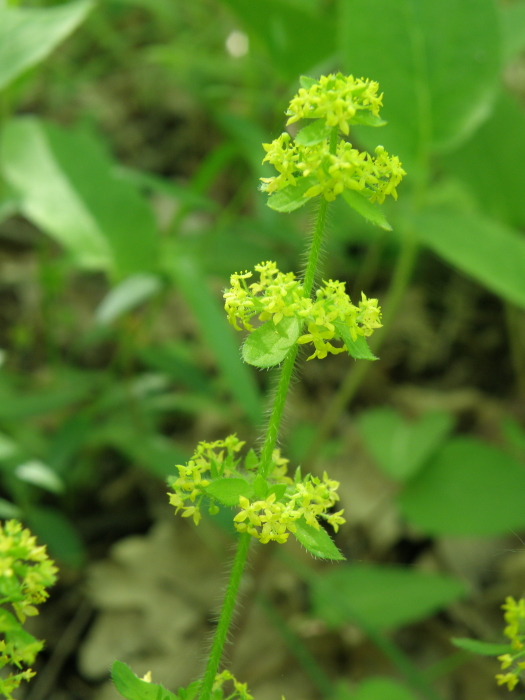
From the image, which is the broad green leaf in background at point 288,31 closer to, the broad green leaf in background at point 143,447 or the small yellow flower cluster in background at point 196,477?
the broad green leaf in background at point 143,447

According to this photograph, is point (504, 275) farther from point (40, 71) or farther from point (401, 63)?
point (40, 71)

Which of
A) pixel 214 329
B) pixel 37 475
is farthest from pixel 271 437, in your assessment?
pixel 214 329

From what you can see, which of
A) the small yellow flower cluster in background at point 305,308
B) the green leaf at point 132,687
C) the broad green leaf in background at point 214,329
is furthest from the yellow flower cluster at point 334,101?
the broad green leaf in background at point 214,329

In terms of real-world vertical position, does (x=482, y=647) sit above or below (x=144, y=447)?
below

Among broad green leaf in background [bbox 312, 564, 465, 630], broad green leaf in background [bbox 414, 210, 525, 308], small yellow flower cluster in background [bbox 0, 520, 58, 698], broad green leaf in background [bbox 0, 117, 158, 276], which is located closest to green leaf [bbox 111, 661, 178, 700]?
small yellow flower cluster in background [bbox 0, 520, 58, 698]

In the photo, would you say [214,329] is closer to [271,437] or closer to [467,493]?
[467,493]

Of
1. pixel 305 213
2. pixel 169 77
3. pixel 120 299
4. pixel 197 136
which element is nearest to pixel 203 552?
pixel 120 299
